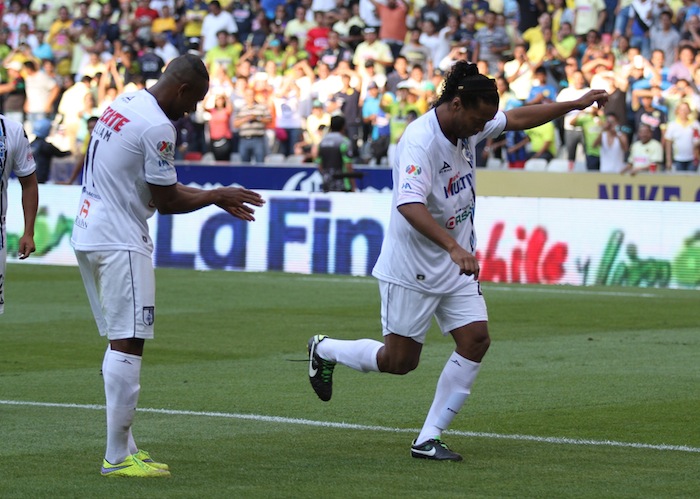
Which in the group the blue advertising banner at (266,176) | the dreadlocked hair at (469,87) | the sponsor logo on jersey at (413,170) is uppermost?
the dreadlocked hair at (469,87)

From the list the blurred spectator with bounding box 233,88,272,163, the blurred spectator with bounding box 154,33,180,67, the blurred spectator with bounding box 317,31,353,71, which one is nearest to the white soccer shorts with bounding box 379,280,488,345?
the blurred spectator with bounding box 233,88,272,163

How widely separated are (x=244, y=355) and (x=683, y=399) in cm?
428

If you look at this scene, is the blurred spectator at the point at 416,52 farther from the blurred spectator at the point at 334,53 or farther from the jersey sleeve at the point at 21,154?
the jersey sleeve at the point at 21,154

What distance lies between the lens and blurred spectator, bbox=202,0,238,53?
103 ft

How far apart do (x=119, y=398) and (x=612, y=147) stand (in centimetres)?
1776

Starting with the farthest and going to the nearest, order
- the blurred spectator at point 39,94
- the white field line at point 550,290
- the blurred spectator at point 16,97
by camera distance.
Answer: the blurred spectator at point 39,94
the blurred spectator at point 16,97
the white field line at point 550,290

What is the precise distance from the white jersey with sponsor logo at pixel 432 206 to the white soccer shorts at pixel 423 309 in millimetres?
47

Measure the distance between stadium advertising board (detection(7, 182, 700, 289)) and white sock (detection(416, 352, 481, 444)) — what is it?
496 inches

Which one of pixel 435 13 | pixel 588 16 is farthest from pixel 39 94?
pixel 588 16

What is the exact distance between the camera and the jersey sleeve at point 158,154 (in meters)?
6.95

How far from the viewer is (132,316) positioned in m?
7.06

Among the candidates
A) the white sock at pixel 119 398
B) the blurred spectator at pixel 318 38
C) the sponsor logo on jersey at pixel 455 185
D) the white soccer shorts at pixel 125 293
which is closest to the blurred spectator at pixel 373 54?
the blurred spectator at pixel 318 38

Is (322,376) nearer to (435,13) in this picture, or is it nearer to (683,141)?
(683,141)

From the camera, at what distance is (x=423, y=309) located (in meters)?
7.69
